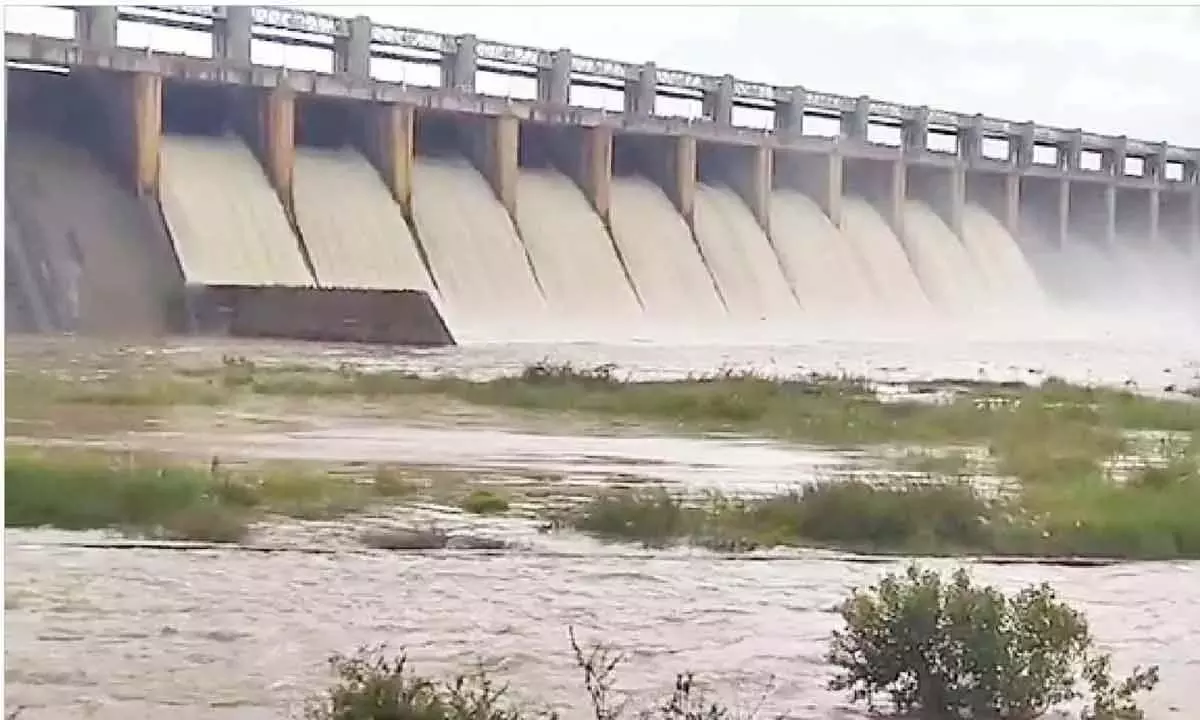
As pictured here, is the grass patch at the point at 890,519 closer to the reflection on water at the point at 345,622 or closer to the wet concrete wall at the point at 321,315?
the reflection on water at the point at 345,622

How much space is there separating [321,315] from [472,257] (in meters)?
0.28

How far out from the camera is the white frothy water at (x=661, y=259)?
250 cm

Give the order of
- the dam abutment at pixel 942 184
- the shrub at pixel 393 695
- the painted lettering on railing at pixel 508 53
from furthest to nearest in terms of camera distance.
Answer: the dam abutment at pixel 942 184
the painted lettering on railing at pixel 508 53
the shrub at pixel 393 695

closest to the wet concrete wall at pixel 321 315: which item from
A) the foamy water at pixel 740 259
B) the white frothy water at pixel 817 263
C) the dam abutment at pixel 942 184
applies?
the foamy water at pixel 740 259

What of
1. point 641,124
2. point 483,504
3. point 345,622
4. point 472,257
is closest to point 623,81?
point 641,124

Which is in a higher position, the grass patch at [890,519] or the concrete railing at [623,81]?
the concrete railing at [623,81]

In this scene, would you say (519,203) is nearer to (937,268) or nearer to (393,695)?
(937,268)

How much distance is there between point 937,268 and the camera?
8.27ft

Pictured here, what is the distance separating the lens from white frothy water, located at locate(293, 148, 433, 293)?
2.45 meters

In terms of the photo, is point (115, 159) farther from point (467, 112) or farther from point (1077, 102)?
point (1077, 102)

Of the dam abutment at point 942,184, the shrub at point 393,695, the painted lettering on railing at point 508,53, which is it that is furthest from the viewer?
the dam abutment at point 942,184

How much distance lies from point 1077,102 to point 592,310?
92cm

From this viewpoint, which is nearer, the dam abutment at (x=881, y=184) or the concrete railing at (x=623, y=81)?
the concrete railing at (x=623, y=81)

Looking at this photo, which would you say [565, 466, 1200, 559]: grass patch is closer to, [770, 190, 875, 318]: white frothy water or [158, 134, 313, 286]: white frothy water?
[770, 190, 875, 318]: white frothy water
